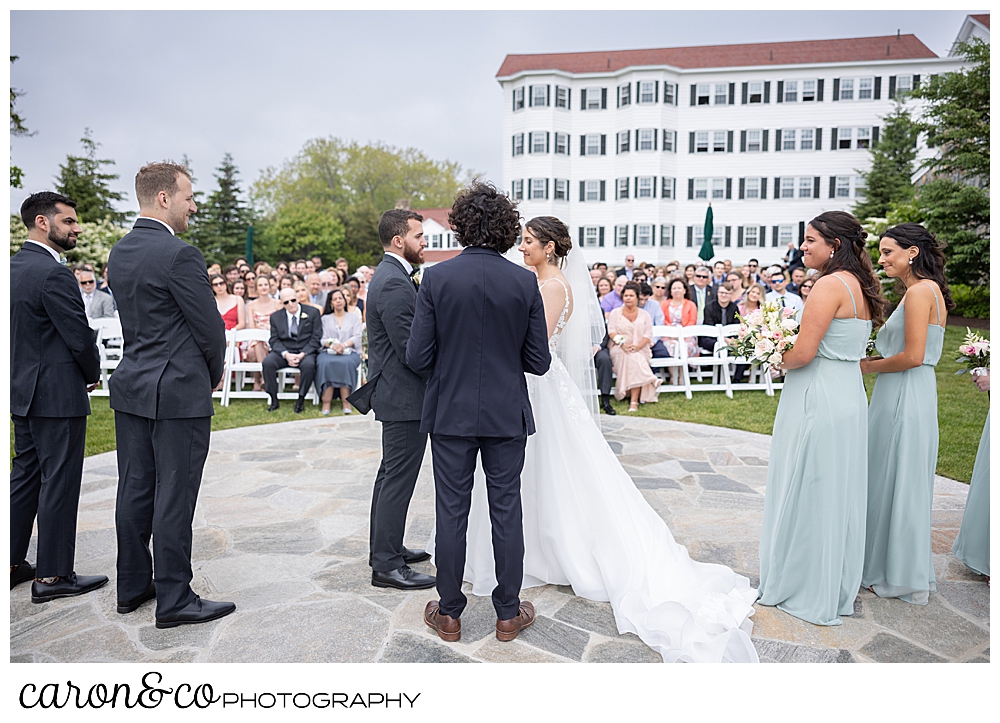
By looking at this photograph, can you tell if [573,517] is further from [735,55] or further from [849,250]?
[735,55]

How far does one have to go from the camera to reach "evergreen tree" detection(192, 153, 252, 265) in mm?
40906

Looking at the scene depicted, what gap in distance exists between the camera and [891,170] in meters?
30.0

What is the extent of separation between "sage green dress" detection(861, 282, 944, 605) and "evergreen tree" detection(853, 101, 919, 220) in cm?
2886

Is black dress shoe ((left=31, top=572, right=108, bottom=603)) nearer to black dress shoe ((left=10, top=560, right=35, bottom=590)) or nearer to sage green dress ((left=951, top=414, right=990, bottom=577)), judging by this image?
black dress shoe ((left=10, top=560, right=35, bottom=590))

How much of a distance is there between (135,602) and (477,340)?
93.3 inches

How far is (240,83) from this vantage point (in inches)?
1618

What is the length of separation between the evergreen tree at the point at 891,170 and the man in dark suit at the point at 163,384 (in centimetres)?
3108

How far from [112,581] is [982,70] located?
19639 mm

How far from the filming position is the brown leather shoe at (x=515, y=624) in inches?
138

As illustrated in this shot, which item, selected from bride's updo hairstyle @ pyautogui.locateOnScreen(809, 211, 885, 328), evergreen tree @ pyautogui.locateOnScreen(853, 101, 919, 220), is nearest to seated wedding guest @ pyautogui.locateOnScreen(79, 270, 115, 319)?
bride's updo hairstyle @ pyautogui.locateOnScreen(809, 211, 885, 328)

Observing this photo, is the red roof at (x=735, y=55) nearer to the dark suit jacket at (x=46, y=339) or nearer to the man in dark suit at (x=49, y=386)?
the man in dark suit at (x=49, y=386)

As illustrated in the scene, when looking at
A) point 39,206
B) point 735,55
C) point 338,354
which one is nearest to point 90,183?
point 338,354

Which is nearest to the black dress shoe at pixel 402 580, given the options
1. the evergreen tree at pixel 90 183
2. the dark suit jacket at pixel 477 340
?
the dark suit jacket at pixel 477 340
